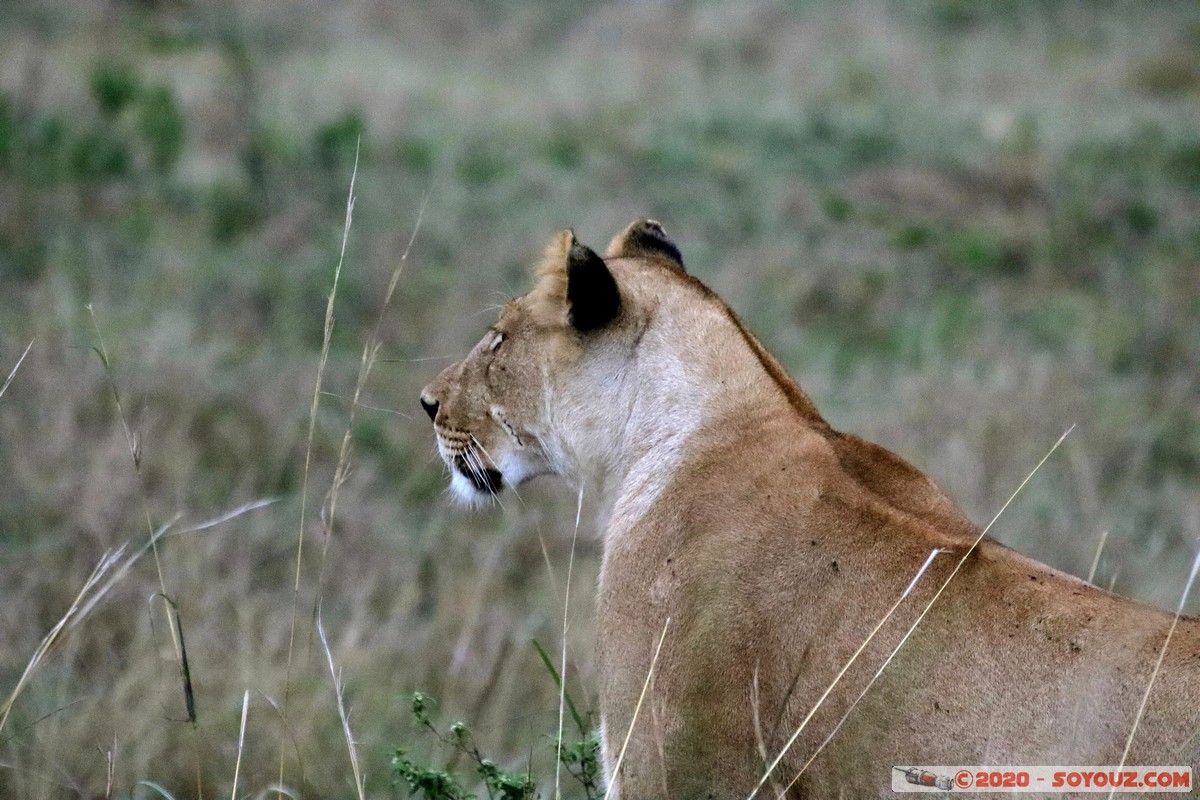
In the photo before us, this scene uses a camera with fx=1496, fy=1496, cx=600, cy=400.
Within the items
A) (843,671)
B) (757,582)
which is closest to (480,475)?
(757,582)

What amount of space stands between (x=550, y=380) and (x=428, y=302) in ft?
21.6

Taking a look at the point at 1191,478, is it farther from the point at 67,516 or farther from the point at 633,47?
the point at 633,47

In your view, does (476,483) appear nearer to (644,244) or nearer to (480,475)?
(480,475)

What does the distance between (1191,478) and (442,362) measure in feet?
15.5

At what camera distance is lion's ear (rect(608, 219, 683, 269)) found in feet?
14.6

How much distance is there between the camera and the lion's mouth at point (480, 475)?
4203mm

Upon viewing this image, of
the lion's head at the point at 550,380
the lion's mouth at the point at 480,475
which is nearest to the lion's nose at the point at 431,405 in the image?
the lion's head at the point at 550,380

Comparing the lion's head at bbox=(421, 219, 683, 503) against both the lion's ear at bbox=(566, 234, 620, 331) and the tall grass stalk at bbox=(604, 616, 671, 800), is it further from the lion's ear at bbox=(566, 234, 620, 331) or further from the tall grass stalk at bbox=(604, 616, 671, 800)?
the tall grass stalk at bbox=(604, 616, 671, 800)

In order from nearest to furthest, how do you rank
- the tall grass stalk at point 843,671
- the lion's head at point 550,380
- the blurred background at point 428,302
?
the tall grass stalk at point 843,671 < the lion's head at point 550,380 < the blurred background at point 428,302

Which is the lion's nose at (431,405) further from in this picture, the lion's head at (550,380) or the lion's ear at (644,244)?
the lion's ear at (644,244)

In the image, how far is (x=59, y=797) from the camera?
4.68 meters

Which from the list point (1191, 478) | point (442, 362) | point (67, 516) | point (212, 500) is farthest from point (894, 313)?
point (67, 516)

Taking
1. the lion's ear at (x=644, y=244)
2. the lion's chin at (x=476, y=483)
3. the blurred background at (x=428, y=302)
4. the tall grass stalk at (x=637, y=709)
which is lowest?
the blurred background at (x=428, y=302)

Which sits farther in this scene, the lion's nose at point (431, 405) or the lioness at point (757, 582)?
the lion's nose at point (431, 405)
